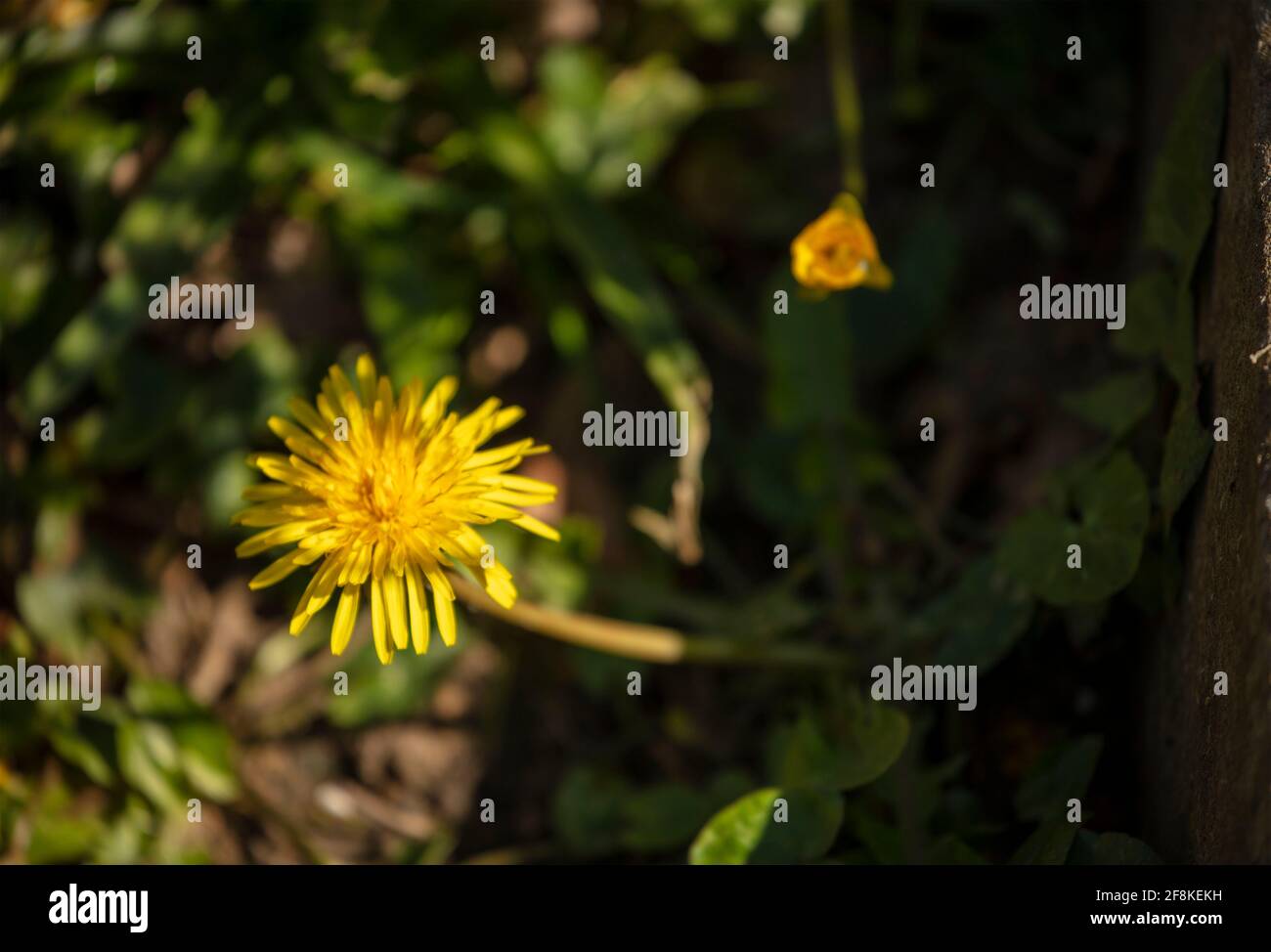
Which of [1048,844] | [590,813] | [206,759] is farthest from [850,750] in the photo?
[206,759]

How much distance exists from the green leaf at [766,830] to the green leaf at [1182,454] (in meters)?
0.63

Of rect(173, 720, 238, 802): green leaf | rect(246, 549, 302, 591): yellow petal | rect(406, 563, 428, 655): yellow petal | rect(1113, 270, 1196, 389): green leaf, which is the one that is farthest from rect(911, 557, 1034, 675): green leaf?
rect(173, 720, 238, 802): green leaf

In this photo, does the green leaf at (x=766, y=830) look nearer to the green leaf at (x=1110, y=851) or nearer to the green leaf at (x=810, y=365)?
the green leaf at (x=1110, y=851)

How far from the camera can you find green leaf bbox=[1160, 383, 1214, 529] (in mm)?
1457

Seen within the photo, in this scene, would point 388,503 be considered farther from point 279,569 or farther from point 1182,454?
point 1182,454

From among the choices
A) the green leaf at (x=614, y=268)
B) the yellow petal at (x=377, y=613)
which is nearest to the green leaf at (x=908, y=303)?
the green leaf at (x=614, y=268)

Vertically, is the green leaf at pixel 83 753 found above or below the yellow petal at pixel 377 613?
below

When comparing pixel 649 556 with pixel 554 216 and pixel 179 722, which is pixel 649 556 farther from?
pixel 179 722

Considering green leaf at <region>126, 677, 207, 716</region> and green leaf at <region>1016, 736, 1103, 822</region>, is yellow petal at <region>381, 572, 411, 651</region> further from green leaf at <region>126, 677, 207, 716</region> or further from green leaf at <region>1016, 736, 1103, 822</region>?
green leaf at <region>1016, 736, 1103, 822</region>

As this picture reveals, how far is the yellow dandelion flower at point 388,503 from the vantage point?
1.57m

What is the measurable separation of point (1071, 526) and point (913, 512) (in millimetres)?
616

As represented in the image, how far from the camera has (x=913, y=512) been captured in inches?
90.7
